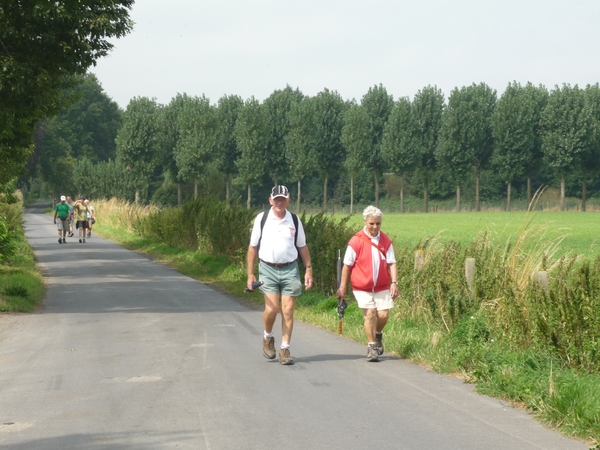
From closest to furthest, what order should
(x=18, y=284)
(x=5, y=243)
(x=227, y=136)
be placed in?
(x=18, y=284) < (x=5, y=243) < (x=227, y=136)

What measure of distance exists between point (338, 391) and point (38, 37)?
10.0 metres

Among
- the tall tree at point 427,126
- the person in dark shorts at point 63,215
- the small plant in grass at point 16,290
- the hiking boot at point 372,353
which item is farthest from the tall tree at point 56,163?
the hiking boot at point 372,353

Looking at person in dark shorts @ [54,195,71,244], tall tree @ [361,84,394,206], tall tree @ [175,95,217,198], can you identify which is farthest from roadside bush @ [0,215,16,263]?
tall tree @ [361,84,394,206]

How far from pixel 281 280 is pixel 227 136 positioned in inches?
3230

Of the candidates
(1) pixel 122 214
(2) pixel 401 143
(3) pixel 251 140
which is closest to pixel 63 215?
(1) pixel 122 214

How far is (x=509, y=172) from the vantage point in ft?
273

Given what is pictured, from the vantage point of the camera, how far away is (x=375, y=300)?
32.4ft

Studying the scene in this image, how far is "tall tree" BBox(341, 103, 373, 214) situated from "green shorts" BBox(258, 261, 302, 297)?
251ft

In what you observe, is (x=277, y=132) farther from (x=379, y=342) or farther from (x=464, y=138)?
(x=379, y=342)

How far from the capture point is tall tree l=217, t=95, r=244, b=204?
88.9 metres

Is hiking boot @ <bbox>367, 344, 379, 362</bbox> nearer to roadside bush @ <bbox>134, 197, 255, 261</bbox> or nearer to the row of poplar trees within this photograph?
roadside bush @ <bbox>134, 197, 255, 261</bbox>

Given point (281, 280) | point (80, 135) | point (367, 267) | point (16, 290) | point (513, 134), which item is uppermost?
point (80, 135)

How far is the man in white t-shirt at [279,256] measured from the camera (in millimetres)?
9703

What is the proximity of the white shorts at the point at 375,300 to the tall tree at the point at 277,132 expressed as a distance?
3075 inches
